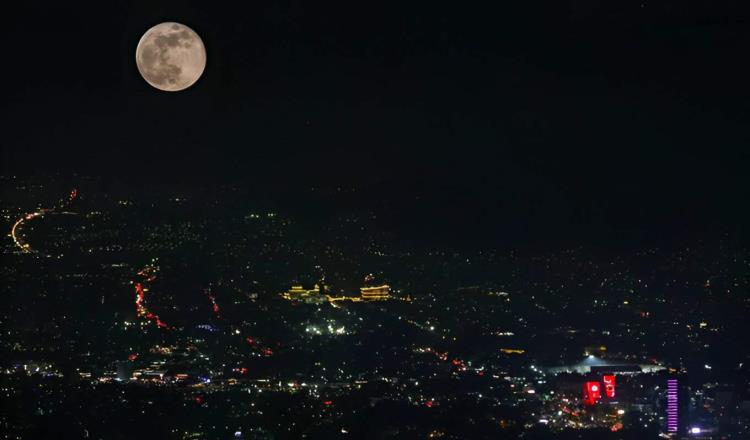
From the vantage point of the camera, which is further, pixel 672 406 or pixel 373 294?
pixel 373 294

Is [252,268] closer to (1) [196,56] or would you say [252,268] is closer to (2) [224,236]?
(2) [224,236]

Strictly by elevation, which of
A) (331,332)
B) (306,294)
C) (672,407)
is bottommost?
(672,407)

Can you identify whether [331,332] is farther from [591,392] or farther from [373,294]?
[591,392]

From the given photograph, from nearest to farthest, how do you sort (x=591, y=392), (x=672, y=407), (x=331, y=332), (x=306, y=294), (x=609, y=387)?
(x=672, y=407) → (x=591, y=392) → (x=609, y=387) → (x=331, y=332) → (x=306, y=294)

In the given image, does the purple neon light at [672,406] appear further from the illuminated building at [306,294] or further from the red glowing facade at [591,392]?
the illuminated building at [306,294]

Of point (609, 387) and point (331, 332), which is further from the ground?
point (331, 332)

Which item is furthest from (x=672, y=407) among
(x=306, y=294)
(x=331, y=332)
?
(x=306, y=294)

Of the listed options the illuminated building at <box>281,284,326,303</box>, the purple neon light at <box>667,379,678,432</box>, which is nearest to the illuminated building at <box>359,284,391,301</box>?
the illuminated building at <box>281,284,326,303</box>

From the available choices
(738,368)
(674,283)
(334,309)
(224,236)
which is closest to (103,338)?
(224,236)
